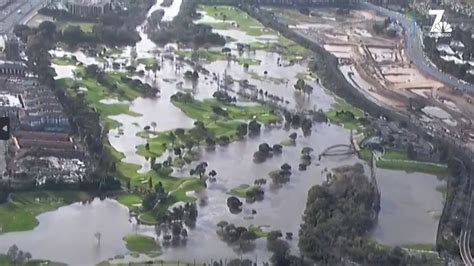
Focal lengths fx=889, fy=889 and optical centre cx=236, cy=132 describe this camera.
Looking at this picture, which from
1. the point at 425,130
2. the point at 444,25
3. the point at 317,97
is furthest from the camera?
the point at 444,25

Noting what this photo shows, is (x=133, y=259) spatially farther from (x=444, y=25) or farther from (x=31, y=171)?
(x=444, y=25)

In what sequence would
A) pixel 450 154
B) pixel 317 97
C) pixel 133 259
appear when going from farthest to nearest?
1. pixel 317 97
2. pixel 450 154
3. pixel 133 259

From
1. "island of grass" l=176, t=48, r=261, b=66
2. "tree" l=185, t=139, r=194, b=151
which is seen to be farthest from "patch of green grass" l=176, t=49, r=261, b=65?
"tree" l=185, t=139, r=194, b=151

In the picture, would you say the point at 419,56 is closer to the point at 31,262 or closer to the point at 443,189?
the point at 443,189

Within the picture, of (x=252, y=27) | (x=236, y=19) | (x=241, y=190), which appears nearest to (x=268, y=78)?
(x=252, y=27)

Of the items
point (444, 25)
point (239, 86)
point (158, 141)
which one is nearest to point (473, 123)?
point (239, 86)

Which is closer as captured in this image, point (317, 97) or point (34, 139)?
point (34, 139)
